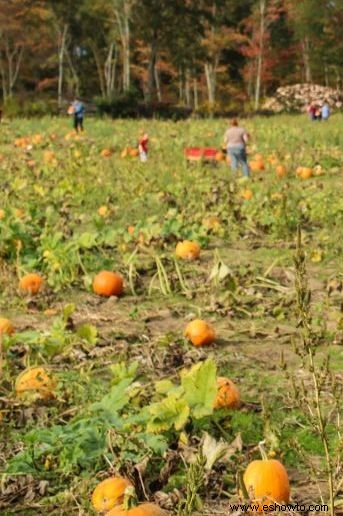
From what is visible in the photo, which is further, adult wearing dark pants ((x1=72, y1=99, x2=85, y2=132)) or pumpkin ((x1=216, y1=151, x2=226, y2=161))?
adult wearing dark pants ((x1=72, y1=99, x2=85, y2=132))

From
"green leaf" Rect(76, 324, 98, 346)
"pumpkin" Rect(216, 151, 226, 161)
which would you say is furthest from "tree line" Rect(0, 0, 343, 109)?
"green leaf" Rect(76, 324, 98, 346)

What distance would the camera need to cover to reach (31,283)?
6.39 meters

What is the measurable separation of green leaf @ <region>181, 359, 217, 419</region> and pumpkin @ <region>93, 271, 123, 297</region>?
3.14 meters

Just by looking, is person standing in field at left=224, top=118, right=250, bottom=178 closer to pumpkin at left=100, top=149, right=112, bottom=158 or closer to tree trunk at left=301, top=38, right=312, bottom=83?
pumpkin at left=100, top=149, right=112, bottom=158

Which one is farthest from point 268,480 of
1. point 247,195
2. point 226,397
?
point 247,195

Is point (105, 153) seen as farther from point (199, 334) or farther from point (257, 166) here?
point (199, 334)

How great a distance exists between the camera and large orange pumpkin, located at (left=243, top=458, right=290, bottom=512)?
108 inches

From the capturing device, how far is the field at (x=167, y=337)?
3094 mm

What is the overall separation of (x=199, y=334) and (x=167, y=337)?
0.35 m

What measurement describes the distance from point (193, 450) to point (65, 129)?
73.5 ft

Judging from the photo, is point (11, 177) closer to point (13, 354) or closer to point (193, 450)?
point (13, 354)

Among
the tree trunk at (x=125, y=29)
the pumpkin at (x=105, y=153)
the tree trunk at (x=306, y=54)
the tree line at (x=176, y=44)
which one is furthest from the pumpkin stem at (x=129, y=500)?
the tree trunk at (x=306, y=54)

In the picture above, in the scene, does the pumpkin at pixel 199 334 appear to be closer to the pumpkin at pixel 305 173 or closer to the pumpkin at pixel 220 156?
the pumpkin at pixel 305 173

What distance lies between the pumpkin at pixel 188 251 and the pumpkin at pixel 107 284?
3.37ft
